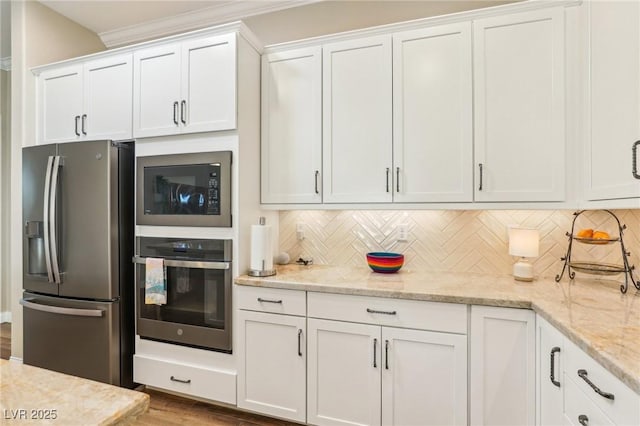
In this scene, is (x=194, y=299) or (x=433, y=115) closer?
(x=433, y=115)

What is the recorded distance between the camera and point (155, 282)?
2307 millimetres

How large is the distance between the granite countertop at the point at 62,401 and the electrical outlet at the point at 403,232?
199 centimetres

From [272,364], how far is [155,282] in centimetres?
99

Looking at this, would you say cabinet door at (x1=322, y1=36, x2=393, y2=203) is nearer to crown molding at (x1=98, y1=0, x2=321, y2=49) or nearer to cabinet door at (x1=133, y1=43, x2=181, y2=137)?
crown molding at (x1=98, y1=0, x2=321, y2=49)

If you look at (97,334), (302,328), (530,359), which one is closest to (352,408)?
(302,328)

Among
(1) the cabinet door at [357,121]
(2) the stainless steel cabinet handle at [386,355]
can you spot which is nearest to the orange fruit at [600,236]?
(1) the cabinet door at [357,121]

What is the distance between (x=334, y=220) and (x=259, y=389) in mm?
1286

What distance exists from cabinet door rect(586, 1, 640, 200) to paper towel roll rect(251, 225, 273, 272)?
1.84m

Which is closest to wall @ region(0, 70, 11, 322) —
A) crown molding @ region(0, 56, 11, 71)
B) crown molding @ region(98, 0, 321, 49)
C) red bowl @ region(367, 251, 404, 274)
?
crown molding @ region(0, 56, 11, 71)

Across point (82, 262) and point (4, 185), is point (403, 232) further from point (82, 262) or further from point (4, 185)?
point (4, 185)

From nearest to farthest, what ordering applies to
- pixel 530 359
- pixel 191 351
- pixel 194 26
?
pixel 530 359
pixel 191 351
pixel 194 26

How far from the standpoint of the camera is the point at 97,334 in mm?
2342

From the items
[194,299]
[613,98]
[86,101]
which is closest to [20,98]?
[86,101]

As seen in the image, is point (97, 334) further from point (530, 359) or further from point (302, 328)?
point (530, 359)
